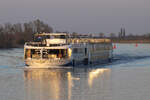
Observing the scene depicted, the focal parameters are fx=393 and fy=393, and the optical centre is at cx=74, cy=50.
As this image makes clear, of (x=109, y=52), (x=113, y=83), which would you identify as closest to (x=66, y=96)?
(x=113, y=83)

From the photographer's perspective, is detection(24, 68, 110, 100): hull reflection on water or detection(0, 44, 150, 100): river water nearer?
detection(0, 44, 150, 100): river water

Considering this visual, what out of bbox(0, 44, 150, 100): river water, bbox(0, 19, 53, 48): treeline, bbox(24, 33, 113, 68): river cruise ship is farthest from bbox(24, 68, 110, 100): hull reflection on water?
bbox(0, 19, 53, 48): treeline

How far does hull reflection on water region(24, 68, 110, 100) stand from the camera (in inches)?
867

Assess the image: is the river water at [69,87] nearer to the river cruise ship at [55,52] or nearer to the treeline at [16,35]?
the river cruise ship at [55,52]

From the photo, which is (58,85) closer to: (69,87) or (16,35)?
(69,87)

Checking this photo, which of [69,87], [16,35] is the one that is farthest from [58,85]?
[16,35]

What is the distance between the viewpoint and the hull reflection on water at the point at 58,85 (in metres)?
22.0

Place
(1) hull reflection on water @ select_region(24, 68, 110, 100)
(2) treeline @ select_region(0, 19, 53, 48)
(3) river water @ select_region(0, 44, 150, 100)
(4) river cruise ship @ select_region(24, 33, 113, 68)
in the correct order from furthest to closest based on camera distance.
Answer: (2) treeline @ select_region(0, 19, 53, 48), (4) river cruise ship @ select_region(24, 33, 113, 68), (1) hull reflection on water @ select_region(24, 68, 110, 100), (3) river water @ select_region(0, 44, 150, 100)

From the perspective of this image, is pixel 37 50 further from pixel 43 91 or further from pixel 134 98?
pixel 134 98

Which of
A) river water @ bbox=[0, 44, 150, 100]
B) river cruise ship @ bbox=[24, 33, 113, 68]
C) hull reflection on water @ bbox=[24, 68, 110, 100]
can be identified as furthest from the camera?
river cruise ship @ bbox=[24, 33, 113, 68]

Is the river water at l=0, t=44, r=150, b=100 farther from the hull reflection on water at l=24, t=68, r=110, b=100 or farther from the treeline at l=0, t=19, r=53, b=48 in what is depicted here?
the treeline at l=0, t=19, r=53, b=48

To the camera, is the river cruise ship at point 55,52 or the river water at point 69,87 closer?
the river water at point 69,87

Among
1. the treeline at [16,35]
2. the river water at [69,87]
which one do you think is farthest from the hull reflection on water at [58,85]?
the treeline at [16,35]

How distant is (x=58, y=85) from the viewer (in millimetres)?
26609
